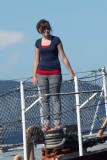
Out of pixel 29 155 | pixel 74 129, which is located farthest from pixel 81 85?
pixel 29 155

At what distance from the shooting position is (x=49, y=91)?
357 inches

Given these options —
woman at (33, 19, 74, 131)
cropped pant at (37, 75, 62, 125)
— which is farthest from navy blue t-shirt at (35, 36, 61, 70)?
cropped pant at (37, 75, 62, 125)

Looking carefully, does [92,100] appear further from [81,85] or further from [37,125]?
[37,125]

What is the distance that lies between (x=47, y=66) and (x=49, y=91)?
0.35m

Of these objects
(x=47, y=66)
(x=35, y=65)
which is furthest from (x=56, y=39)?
(x=35, y=65)

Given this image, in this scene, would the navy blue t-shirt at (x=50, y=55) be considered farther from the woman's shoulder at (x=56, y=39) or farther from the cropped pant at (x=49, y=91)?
the cropped pant at (x=49, y=91)

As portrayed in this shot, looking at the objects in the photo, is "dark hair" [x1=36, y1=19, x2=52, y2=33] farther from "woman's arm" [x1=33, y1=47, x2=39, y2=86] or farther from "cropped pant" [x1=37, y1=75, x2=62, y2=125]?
"cropped pant" [x1=37, y1=75, x2=62, y2=125]

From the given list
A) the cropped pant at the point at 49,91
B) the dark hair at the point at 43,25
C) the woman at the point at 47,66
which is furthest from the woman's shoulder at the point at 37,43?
the cropped pant at the point at 49,91

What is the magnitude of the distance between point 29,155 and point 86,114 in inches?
42.3

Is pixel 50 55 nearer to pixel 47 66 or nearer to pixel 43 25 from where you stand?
pixel 47 66

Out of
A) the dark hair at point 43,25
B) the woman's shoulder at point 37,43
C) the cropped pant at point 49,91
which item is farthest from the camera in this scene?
the woman's shoulder at point 37,43

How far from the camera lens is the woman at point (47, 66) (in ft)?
29.4

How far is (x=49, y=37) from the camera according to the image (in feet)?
30.1

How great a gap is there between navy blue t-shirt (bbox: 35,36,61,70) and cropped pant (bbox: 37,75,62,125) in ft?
0.50
